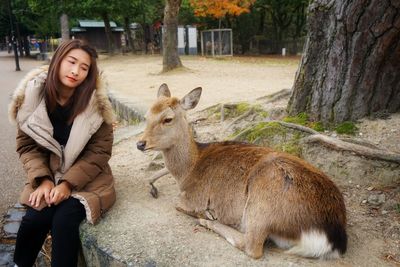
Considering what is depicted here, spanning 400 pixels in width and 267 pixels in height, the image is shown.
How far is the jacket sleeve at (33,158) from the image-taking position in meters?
3.13

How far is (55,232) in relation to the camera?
3.00m

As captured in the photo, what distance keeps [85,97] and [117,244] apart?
3.88 feet

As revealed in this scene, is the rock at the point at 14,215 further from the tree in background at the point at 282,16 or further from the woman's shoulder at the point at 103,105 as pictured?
the tree in background at the point at 282,16

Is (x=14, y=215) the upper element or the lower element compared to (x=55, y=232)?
lower

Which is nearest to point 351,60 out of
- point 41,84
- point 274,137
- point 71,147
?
point 274,137

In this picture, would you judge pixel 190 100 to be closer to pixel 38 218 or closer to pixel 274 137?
pixel 274 137

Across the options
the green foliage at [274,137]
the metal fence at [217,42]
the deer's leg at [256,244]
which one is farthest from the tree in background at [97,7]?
the deer's leg at [256,244]

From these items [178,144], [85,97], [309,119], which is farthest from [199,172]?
[309,119]

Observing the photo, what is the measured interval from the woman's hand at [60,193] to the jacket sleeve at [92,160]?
0.14ft

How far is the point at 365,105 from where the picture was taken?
4031 millimetres

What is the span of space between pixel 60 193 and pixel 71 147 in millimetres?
375

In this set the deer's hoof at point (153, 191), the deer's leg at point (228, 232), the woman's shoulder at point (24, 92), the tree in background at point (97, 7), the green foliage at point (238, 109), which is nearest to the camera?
the deer's leg at point (228, 232)

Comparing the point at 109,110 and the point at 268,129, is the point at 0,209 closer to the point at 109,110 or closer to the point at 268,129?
the point at 109,110

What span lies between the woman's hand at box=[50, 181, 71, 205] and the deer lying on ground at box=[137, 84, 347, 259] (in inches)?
25.5
